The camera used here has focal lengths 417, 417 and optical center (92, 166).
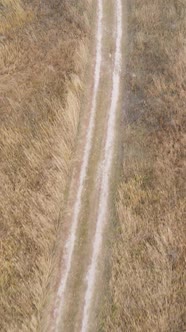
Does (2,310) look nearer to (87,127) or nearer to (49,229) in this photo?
(49,229)

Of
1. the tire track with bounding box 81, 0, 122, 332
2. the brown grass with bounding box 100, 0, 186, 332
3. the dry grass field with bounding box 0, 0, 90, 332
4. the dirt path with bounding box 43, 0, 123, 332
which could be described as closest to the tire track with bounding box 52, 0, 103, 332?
the dirt path with bounding box 43, 0, 123, 332

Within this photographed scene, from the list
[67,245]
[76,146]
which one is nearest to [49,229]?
[67,245]

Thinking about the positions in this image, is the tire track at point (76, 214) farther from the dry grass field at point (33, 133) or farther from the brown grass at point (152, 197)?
the brown grass at point (152, 197)

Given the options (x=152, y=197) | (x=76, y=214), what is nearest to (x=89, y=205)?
(x=76, y=214)

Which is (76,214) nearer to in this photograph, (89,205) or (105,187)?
(89,205)

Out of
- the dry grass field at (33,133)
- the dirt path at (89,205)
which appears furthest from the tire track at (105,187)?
the dry grass field at (33,133)
